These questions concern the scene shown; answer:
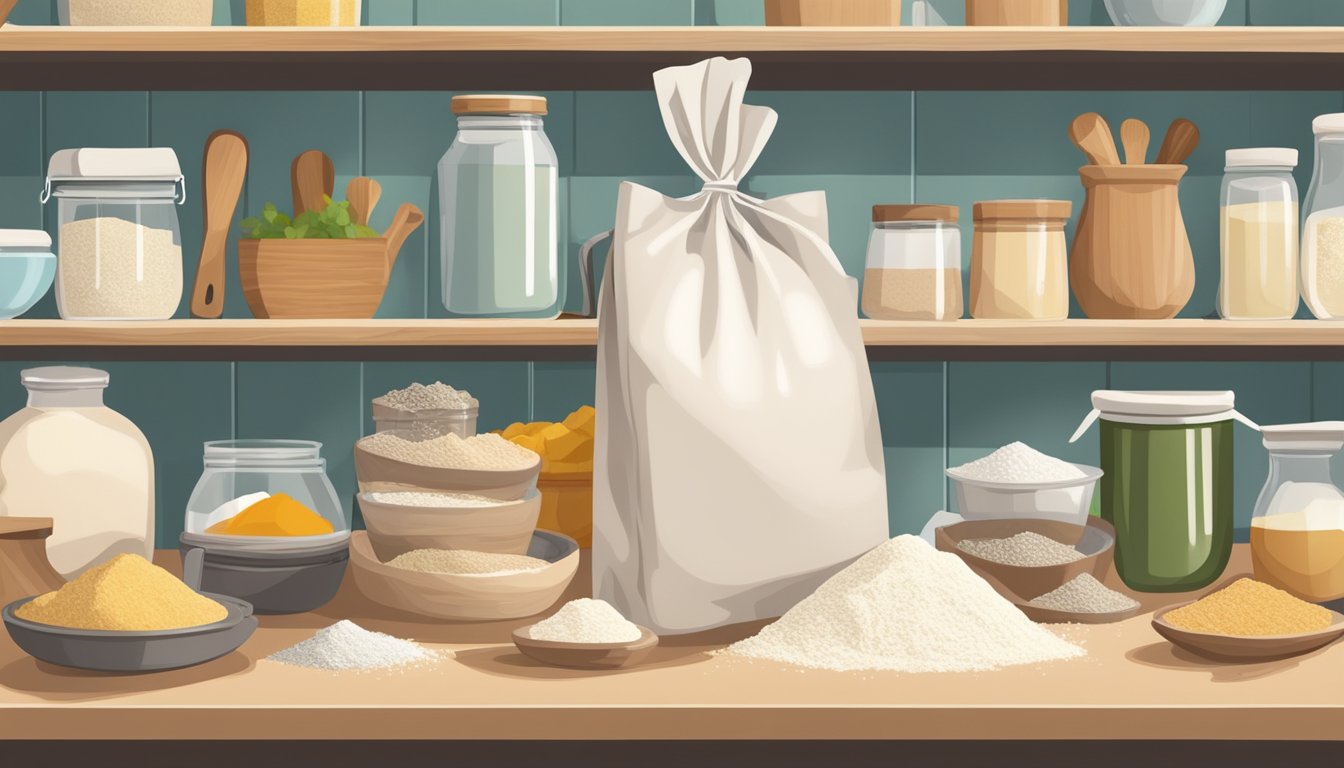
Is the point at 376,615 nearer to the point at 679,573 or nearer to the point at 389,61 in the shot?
the point at 679,573

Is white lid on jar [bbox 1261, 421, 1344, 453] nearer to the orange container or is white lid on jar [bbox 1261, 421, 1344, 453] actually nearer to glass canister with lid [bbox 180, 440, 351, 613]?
the orange container

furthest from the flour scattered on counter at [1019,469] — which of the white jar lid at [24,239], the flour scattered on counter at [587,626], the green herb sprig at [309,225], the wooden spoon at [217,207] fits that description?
the white jar lid at [24,239]

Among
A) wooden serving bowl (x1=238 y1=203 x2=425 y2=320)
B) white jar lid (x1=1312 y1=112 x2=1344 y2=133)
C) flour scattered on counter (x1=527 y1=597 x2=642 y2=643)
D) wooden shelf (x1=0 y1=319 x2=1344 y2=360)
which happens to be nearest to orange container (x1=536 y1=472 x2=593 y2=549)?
wooden shelf (x1=0 y1=319 x2=1344 y2=360)

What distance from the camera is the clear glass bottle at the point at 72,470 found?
4.25 ft

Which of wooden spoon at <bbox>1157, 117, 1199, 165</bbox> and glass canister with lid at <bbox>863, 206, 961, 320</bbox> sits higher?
wooden spoon at <bbox>1157, 117, 1199, 165</bbox>

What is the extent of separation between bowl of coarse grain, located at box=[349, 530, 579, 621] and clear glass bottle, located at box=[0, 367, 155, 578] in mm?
275

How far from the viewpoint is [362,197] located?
149cm

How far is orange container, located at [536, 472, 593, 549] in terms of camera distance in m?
1.46

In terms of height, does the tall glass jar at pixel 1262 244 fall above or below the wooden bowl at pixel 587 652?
above

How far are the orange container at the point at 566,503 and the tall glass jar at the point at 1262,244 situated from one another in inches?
28.2

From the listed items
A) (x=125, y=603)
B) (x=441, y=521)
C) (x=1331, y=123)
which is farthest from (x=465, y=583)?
(x=1331, y=123)

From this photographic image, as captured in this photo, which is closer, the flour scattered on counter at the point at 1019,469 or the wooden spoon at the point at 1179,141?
the flour scattered on counter at the point at 1019,469

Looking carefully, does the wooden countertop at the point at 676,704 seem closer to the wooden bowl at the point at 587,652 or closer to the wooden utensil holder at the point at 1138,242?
the wooden bowl at the point at 587,652

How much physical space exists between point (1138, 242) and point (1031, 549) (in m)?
0.39
